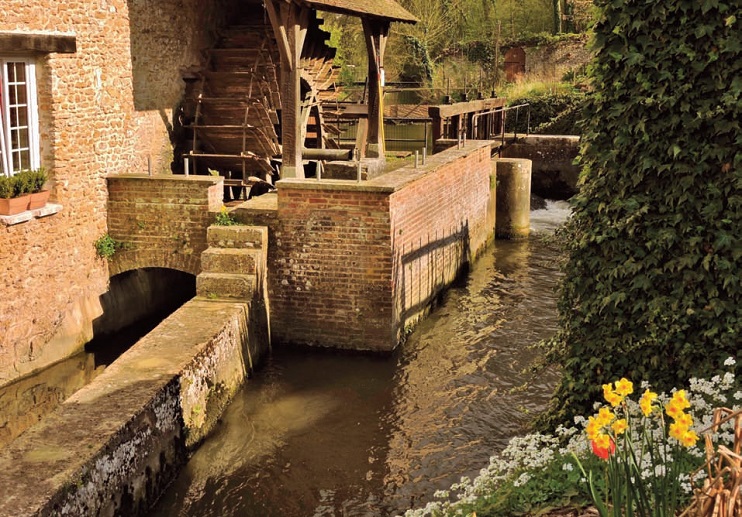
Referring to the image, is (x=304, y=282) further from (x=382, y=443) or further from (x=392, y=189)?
(x=382, y=443)

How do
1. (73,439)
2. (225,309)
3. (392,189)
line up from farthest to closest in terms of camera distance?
(392,189), (225,309), (73,439)

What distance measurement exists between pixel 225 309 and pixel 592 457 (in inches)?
200

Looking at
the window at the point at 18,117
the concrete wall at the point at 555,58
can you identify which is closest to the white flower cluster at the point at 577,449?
the window at the point at 18,117

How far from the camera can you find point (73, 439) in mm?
5551

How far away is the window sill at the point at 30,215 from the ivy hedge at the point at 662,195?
18.7 feet

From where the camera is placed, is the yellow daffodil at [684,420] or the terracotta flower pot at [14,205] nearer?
the yellow daffodil at [684,420]

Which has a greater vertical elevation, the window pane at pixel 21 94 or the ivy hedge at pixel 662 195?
the window pane at pixel 21 94

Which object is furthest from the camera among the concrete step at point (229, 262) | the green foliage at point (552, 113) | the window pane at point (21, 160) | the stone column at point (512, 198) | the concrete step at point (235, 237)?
the green foliage at point (552, 113)

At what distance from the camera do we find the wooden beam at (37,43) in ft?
26.5

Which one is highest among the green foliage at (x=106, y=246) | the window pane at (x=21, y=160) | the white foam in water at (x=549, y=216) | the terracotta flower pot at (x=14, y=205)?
the window pane at (x=21, y=160)

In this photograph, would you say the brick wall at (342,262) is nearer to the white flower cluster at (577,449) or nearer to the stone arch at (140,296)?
the stone arch at (140,296)

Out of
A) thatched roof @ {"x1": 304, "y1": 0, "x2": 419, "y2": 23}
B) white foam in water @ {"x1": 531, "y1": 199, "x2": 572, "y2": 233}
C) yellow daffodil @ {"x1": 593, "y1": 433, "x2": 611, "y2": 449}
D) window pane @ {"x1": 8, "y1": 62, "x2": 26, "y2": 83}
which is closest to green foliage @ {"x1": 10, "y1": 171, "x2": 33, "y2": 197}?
window pane @ {"x1": 8, "y1": 62, "x2": 26, "y2": 83}

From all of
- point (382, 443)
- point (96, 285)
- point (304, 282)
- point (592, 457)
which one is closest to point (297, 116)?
point (304, 282)

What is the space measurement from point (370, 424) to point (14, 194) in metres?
4.33
